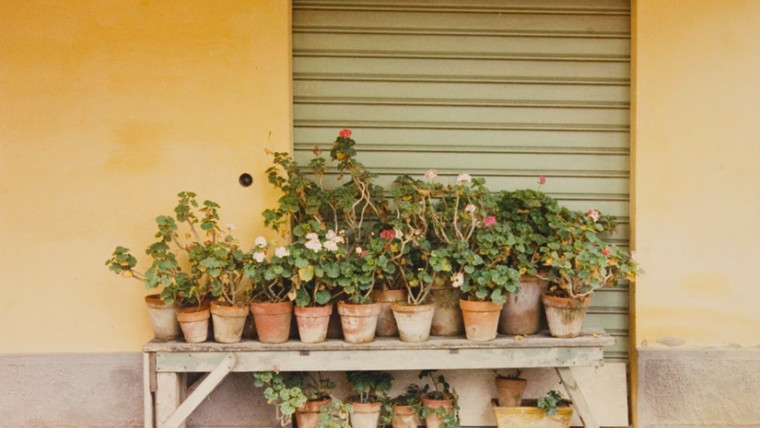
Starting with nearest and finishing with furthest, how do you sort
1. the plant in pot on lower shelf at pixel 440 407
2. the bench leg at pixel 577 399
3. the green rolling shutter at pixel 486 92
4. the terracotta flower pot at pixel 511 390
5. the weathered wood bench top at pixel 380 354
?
1. the weathered wood bench top at pixel 380 354
2. the bench leg at pixel 577 399
3. the plant in pot on lower shelf at pixel 440 407
4. the terracotta flower pot at pixel 511 390
5. the green rolling shutter at pixel 486 92

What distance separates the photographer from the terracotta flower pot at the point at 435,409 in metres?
4.11

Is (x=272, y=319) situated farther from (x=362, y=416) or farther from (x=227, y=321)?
(x=362, y=416)

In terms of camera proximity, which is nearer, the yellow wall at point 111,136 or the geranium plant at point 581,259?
the geranium plant at point 581,259

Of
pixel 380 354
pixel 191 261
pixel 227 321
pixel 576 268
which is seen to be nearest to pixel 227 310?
pixel 227 321

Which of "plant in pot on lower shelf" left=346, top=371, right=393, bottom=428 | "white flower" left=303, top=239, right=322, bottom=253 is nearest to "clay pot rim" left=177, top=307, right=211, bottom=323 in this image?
"white flower" left=303, top=239, right=322, bottom=253

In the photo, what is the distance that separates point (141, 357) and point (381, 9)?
9.37 ft

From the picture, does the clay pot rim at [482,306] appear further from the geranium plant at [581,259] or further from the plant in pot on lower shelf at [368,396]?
the plant in pot on lower shelf at [368,396]

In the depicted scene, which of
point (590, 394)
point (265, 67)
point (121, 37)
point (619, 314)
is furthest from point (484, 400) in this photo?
point (121, 37)

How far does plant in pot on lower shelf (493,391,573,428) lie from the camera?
410cm

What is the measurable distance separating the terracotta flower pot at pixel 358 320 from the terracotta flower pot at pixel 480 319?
547 mm

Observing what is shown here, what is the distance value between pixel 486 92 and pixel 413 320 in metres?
1.70

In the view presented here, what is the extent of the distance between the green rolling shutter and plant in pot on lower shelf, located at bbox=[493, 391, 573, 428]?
0.64 m

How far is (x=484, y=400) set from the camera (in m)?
4.44

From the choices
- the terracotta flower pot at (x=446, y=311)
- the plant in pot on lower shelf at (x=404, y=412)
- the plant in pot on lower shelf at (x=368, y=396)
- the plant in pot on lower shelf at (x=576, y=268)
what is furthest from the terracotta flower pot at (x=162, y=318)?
the plant in pot on lower shelf at (x=576, y=268)
